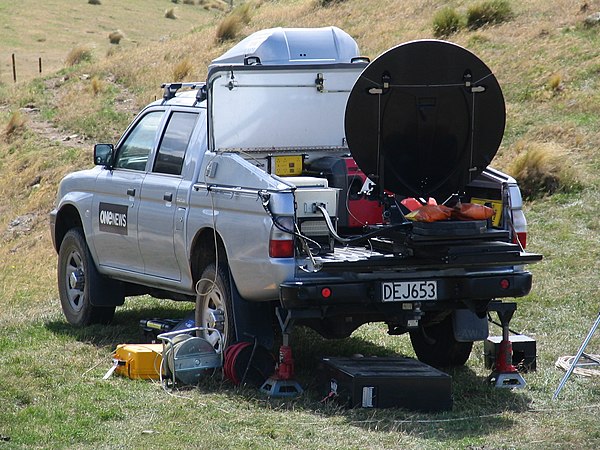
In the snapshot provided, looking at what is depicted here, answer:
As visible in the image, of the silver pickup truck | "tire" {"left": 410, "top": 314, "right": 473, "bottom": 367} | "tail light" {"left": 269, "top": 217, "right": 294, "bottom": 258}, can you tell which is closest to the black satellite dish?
the silver pickup truck

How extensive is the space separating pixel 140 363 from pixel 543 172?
26.2ft

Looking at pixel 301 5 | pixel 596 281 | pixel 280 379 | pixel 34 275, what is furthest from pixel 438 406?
pixel 301 5

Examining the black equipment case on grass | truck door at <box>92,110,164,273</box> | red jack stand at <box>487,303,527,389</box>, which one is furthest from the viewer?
truck door at <box>92,110,164,273</box>

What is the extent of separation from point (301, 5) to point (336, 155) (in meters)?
21.7

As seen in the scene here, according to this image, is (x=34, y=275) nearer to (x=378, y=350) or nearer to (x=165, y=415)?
(x=378, y=350)

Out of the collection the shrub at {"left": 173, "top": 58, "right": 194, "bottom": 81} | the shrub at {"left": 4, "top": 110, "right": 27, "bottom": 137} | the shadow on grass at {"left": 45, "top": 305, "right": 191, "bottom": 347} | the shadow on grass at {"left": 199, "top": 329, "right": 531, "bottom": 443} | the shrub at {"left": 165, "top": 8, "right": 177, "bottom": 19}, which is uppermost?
the shrub at {"left": 165, "top": 8, "right": 177, "bottom": 19}

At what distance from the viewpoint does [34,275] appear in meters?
15.5

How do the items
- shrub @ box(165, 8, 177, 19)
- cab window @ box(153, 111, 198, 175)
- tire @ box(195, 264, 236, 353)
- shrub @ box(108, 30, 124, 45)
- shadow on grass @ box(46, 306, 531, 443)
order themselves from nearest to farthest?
shadow on grass @ box(46, 306, 531, 443) < tire @ box(195, 264, 236, 353) < cab window @ box(153, 111, 198, 175) < shrub @ box(108, 30, 124, 45) < shrub @ box(165, 8, 177, 19)

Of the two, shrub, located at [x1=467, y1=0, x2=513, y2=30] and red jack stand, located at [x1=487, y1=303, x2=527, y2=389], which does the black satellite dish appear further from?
shrub, located at [x1=467, y1=0, x2=513, y2=30]

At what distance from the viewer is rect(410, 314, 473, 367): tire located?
29.5 ft

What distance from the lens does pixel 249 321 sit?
8.28 meters

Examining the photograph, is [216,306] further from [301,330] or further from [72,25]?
[72,25]

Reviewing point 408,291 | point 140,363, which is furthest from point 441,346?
point 140,363

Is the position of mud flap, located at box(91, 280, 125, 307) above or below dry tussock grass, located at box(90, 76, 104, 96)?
below
